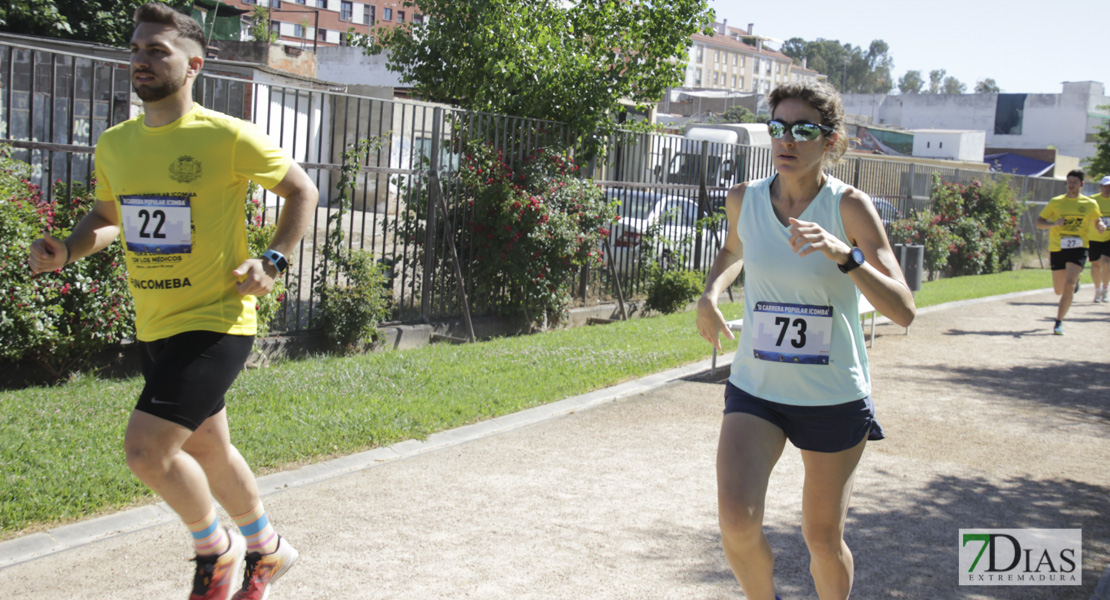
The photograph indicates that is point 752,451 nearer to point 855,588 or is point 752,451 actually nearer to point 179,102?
point 855,588

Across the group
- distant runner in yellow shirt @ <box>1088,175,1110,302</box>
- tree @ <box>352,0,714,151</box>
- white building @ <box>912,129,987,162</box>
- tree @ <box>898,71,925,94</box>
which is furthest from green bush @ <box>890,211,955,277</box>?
tree @ <box>898,71,925,94</box>

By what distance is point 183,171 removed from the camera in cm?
332

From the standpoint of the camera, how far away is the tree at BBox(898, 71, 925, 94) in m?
176

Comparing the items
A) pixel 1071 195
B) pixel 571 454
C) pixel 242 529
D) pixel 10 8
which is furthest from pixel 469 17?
pixel 10 8

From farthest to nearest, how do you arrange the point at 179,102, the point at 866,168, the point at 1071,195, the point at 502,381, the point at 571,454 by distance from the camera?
the point at 866,168, the point at 1071,195, the point at 502,381, the point at 571,454, the point at 179,102

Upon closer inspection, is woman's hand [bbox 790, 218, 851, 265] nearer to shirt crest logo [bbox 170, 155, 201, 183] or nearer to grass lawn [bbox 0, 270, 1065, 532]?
shirt crest logo [bbox 170, 155, 201, 183]

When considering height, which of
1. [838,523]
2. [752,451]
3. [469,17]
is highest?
[469,17]

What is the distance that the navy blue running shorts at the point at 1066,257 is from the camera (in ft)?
40.3

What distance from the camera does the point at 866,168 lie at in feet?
61.5

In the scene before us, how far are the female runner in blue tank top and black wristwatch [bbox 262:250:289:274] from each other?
1653 mm

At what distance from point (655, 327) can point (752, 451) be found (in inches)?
318

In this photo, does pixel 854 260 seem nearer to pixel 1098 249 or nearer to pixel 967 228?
pixel 1098 249


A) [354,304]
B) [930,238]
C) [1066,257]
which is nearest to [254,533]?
[354,304]

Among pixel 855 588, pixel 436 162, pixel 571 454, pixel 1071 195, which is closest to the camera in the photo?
pixel 855 588
